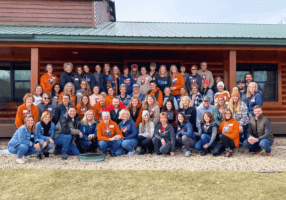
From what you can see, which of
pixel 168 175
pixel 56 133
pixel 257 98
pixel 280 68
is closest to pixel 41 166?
pixel 56 133

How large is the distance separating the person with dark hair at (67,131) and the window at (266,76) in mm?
6766

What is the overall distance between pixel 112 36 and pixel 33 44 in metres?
2.25

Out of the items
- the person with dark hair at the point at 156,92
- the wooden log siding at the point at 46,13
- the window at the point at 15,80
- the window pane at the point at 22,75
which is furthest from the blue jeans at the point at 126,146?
the wooden log siding at the point at 46,13

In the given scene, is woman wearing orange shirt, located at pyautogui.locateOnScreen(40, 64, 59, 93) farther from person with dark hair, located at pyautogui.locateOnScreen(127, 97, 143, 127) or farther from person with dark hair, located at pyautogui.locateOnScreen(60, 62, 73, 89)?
person with dark hair, located at pyautogui.locateOnScreen(127, 97, 143, 127)

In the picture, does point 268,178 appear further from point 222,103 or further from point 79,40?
point 79,40

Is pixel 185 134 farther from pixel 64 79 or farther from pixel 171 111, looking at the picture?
pixel 64 79

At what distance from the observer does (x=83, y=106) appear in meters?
5.76

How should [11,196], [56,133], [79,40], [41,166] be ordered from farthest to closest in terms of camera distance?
[79,40]
[56,133]
[41,166]
[11,196]

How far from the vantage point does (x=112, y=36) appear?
6.56m

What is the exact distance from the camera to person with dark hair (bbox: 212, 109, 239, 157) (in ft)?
17.2

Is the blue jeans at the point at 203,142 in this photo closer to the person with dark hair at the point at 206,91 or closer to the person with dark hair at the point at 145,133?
the person with dark hair at the point at 145,133

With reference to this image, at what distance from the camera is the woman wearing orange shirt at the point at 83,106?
5725 mm

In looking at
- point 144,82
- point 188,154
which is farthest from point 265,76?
point 188,154

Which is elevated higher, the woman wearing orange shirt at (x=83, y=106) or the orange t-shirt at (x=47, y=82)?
the orange t-shirt at (x=47, y=82)
